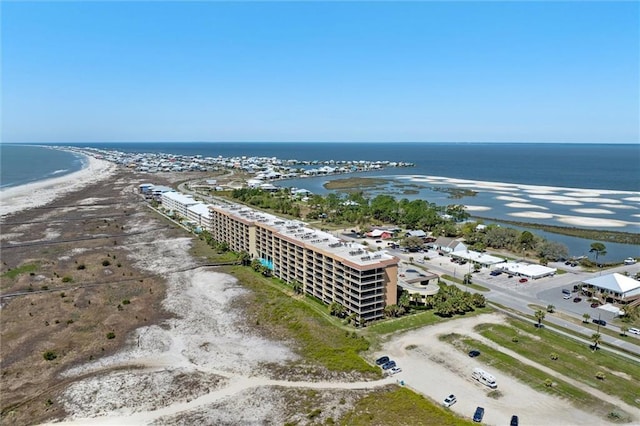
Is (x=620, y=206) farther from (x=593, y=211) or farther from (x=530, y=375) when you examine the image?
(x=530, y=375)

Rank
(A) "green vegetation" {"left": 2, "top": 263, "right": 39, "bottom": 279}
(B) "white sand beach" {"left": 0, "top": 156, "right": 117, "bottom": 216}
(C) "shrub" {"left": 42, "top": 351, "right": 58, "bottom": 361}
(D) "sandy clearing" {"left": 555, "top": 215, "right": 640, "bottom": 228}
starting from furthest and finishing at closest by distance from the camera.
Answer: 1. (B) "white sand beach" {"left": 0, "top": 156, "right": 117, "bottom": 216}
2. (D) "sandy clearing" {"left": 555, "top": 215, "right": 640, "bottom": 228}
3. (A) "green vegetation" {"left": 2, "top": 263, "right": 39, "bottom": 279}
4. (C) "shrub" {"left": 42, "top": 351, "right": 58, "bottom": 361}

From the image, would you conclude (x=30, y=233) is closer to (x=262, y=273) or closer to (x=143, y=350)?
(x=262, y=273)

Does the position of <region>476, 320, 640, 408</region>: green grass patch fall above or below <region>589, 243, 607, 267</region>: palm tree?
below

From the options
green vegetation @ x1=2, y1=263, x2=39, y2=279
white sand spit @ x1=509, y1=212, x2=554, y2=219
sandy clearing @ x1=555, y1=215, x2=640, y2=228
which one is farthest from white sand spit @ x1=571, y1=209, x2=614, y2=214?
green vegetation @ x1=2, y1=263, x2=39, y2=279

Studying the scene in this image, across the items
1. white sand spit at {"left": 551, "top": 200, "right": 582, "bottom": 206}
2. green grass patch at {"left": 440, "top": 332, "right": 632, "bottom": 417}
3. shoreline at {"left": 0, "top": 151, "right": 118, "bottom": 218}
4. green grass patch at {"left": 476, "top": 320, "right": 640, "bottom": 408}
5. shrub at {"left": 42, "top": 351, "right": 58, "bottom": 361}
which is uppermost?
white sand spit at {"left": 551, "top": 200, "right": 582, "bottom": 206}

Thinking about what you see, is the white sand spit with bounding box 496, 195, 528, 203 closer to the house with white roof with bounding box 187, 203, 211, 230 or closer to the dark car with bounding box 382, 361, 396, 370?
the house with white roof with bounding box 187, 203, 211, 230

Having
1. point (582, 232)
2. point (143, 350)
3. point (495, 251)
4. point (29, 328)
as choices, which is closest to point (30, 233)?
point (29, 328)
